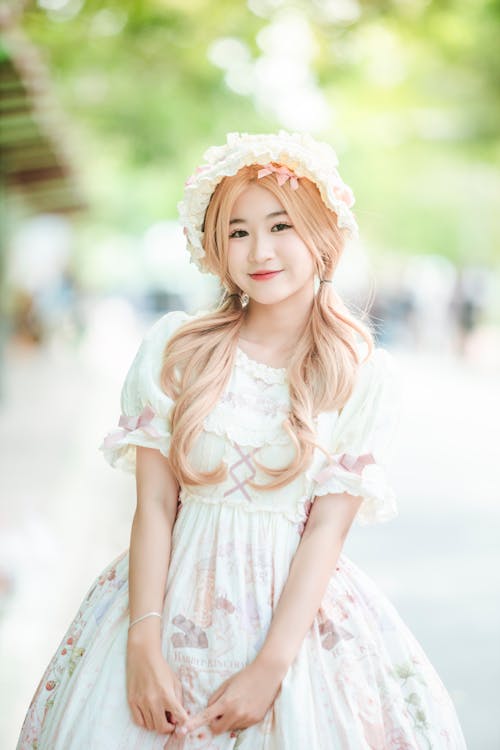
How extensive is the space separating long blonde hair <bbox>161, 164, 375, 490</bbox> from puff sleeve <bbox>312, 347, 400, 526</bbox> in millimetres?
36

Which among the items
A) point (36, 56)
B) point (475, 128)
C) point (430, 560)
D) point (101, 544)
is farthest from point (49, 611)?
point (475, 128)

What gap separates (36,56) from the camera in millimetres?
7922

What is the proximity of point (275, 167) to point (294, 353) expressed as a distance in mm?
413

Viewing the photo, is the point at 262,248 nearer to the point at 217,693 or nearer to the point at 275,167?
the point at 275,167

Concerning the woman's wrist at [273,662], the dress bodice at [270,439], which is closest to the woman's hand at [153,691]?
the woman's wrist at [273,662]

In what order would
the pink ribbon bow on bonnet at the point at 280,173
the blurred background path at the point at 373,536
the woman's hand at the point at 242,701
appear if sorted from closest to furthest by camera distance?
the woman's hand at the point at 242,701
the pink ribbon bow on bonnet at the point at 280,173
the blurred background path at the point at 373,536

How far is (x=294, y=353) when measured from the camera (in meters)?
2.63

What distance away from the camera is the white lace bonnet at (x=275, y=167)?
2.52m

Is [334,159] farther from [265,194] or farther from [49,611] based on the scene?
[49,611]

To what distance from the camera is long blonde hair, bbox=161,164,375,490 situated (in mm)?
2490

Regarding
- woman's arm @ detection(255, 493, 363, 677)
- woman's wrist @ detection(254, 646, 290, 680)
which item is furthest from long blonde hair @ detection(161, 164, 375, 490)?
woman's wrist @ detection(254, 646, 290, 680)

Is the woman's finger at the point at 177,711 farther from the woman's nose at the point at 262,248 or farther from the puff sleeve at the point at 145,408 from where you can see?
the woman's nose at the point at 262,248

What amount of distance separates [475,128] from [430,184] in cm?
1648

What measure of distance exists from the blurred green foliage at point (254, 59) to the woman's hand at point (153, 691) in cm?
545
